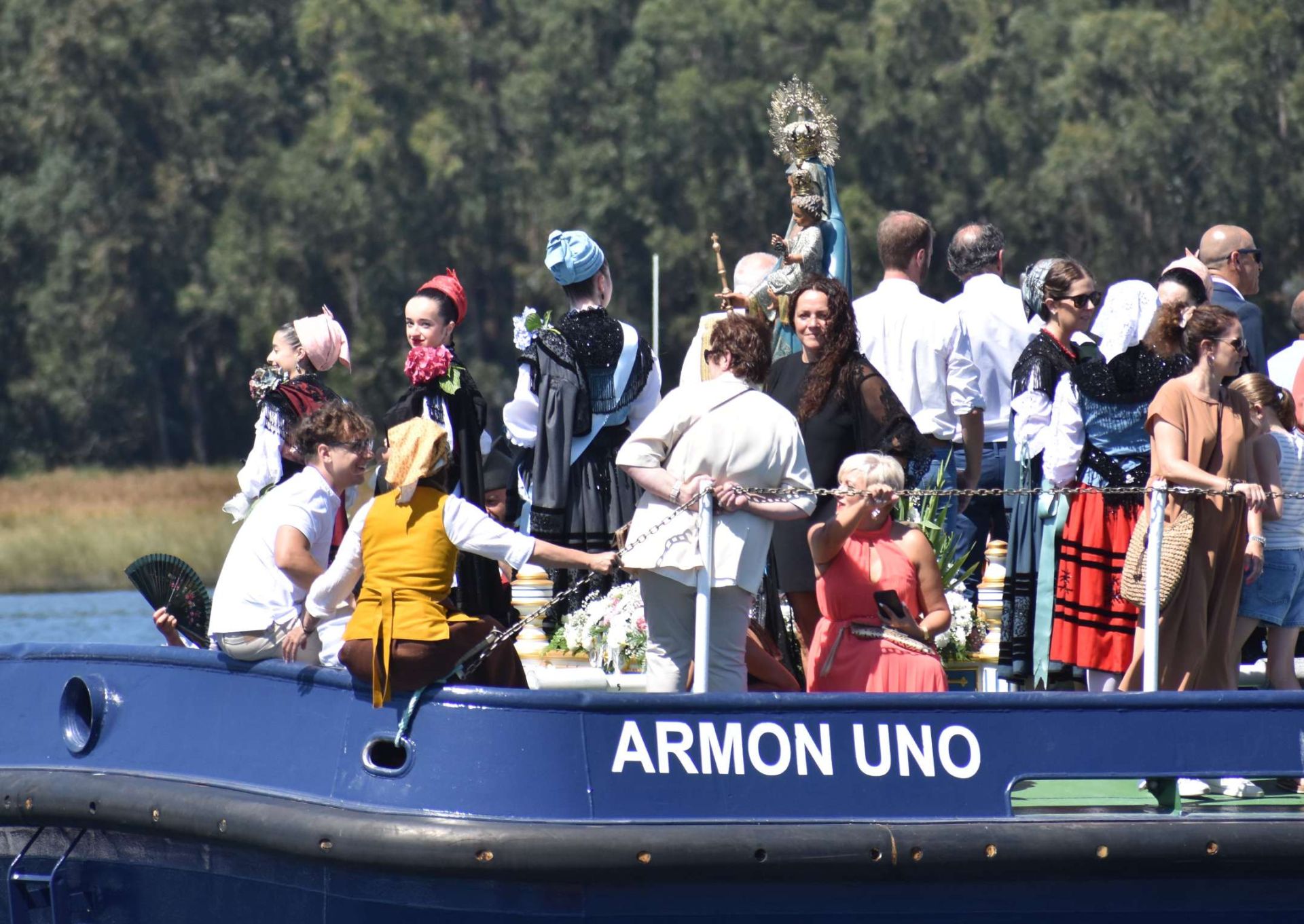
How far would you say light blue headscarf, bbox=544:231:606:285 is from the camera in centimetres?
723

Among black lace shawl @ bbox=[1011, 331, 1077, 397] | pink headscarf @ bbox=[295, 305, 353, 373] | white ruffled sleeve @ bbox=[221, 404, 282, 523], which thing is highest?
pink headscarf @ bbox=[295, 305, 353, 373]

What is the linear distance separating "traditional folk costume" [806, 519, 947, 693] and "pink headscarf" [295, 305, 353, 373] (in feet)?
6.52

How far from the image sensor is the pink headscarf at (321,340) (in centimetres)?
715

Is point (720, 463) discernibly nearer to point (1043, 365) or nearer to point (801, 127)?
point (1043, 365)

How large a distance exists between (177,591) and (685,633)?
189cm

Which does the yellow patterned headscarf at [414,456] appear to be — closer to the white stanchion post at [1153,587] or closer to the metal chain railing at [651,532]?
the metal chain railing at [651,532]

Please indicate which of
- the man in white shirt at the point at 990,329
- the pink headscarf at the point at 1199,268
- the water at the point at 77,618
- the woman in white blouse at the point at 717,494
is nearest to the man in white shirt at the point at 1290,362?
the pink headscarf at the point at 1199,268

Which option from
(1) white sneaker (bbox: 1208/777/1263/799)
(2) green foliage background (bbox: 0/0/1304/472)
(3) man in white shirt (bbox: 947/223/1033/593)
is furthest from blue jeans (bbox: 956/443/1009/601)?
(2) green foliage background (bbox: 0/0/1304/472)

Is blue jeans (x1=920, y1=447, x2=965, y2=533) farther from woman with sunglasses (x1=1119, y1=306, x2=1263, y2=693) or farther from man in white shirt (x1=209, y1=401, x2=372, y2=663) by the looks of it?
man in white shirt (x1=209, y1=401, x2=372, y2=663)

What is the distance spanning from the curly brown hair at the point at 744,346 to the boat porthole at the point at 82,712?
2106 millimetres

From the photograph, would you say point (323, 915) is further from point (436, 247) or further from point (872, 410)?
point (436, 247)

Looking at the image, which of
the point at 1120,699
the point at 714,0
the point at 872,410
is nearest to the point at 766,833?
the point at 1120,699

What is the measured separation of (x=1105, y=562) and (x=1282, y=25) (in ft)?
114

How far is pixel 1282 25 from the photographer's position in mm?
38750
